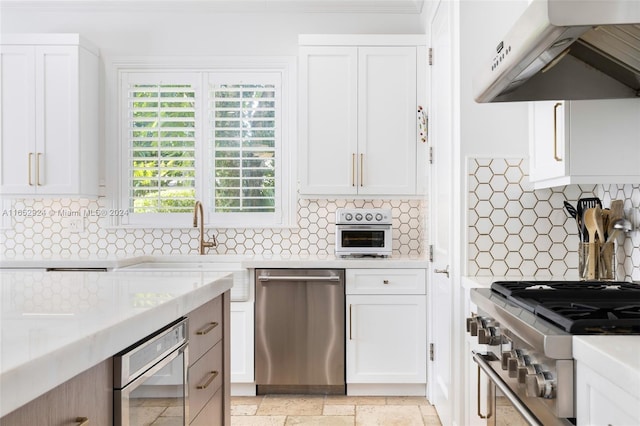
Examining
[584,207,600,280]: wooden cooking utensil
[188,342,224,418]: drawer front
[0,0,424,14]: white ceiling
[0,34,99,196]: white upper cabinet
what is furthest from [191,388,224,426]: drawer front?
[0,0,424,14]: white ceiling

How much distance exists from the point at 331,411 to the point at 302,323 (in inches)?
22.3

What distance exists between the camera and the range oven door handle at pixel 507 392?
4.57ft

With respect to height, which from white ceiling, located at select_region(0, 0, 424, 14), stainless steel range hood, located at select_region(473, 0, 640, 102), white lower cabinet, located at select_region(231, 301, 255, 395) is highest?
white ceiling, located at select_region(0, 0, 424, 14)

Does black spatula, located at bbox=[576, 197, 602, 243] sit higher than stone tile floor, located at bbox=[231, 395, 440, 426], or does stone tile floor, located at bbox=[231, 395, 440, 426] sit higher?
black spatula, located at bbox=[576, 197, 602, 243]

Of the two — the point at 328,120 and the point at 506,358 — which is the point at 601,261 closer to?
the point at 506,358

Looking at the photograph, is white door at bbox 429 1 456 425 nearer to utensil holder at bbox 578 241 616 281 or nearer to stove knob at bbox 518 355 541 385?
utensil holder at bbox 578 241 616 281

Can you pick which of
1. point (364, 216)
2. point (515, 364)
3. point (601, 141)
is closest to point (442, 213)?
point (364, 216)

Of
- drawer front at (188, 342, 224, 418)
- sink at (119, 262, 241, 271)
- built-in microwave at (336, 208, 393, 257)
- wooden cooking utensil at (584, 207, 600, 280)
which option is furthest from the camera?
sink at (119, 262, 241, 271)

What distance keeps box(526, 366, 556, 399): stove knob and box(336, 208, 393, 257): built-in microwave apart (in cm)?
226

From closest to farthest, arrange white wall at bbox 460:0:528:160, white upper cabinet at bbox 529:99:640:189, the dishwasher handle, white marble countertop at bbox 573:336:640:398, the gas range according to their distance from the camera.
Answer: white marble countertop at bbox 573:336:640:398 < the gas range < white upper cabinet at bbox 529:99:640:189 < white wall at bbox 460:0:528:160 < the dishwasher handle

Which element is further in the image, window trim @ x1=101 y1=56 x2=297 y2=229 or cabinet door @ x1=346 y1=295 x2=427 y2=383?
window trim @ x1=101 y1=56 x2=297 y2=229

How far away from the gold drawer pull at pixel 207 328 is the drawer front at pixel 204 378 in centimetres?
8

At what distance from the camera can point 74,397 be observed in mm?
1033

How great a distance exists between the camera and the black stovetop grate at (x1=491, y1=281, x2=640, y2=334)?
1.28 m
